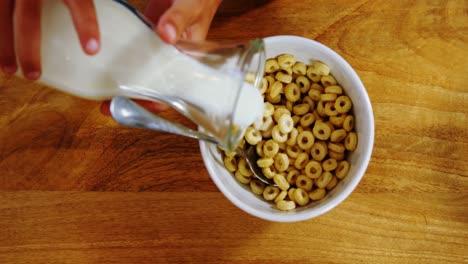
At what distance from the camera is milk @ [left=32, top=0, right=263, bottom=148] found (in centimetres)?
41

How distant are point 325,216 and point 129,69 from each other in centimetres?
32

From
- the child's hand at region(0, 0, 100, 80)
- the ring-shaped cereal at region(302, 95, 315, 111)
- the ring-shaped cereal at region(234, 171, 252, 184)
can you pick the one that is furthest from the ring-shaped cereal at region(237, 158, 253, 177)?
the child's hand at region(0, 0, 100, 80)

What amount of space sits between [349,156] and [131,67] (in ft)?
0.91

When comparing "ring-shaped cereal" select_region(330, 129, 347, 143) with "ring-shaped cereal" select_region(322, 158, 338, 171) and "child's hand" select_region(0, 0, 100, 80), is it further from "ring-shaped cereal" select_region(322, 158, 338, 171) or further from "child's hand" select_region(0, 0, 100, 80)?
"child's hand" select_region(0, 0, 100, 80)

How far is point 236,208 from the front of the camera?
60 centimetres

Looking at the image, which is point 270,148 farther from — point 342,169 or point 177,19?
point 177,19

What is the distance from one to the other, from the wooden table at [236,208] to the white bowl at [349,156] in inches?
2.8

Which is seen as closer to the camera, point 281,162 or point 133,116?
point 133,116

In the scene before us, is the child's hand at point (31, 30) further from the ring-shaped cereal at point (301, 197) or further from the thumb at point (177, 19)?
the ring-shaped cereal at point (301, 197)

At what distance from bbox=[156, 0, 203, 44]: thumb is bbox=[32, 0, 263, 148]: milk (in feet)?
0.06

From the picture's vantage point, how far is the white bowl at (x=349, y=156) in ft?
1.66

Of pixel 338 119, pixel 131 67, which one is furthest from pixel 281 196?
pixel 131 67

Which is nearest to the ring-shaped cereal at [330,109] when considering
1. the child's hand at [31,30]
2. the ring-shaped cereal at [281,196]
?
the ring-shaped cereal at [281,196]

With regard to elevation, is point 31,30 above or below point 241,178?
above
